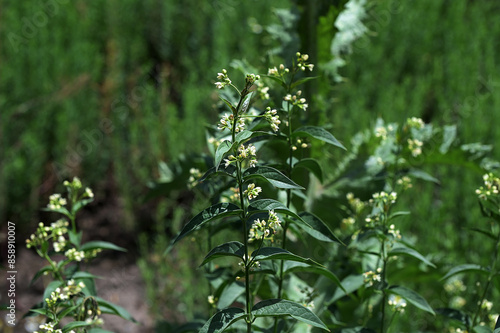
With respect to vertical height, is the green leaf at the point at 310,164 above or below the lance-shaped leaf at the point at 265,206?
above

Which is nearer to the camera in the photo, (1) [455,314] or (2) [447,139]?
(1) [455,314]

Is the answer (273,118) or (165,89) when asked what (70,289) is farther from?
(165,89)

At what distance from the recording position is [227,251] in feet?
3.57

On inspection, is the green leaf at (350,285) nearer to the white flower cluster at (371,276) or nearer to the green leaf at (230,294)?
the white flower cluster at (371,276)

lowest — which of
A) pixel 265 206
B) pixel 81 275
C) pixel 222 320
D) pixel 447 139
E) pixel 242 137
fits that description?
pixel 222 320

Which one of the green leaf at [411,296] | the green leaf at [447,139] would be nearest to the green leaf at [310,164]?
the green leaf at [411,296]

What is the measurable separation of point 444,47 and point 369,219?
12.4ft

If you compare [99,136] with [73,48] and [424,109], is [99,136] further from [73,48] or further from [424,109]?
[424,109]

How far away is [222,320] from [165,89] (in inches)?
142

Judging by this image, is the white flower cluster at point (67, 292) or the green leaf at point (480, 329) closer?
the white flower cluster at point (67, 292)

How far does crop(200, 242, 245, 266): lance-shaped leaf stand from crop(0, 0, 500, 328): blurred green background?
244 cm

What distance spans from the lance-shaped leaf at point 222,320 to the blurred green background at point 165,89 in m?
2.45

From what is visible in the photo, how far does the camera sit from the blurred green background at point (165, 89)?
3.92 m

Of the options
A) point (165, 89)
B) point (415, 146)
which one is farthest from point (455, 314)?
point (165, 89)
